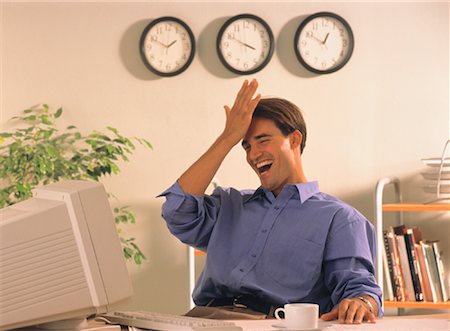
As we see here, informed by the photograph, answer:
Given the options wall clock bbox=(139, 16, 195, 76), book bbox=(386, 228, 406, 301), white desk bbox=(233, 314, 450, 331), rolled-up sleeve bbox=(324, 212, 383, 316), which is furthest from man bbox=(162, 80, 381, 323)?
wall clock bbox=(139, 16, 195, 76)

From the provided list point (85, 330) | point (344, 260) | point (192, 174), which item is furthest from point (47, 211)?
point (344, 260)

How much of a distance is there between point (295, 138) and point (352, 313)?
0.67 m

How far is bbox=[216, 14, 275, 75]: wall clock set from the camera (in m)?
3.84

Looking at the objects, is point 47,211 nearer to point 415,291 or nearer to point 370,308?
point 370,308

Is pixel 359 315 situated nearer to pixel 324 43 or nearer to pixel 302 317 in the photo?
pixel 302 317

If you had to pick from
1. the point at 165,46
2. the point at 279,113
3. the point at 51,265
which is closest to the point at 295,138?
the point at 279,113

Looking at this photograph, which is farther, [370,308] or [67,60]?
[67,60]

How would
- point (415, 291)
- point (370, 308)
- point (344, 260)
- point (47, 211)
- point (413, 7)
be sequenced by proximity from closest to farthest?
point (47, 211), point (370, 308), point (344, 260), point (415, 291), point (413, 7)

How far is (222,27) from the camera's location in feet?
12.6

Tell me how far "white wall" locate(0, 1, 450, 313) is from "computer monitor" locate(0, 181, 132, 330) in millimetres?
2366

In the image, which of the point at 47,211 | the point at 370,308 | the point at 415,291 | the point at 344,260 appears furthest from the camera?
the point at 415,291

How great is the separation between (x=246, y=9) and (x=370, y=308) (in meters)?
2.29

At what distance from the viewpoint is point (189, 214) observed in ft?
7.23

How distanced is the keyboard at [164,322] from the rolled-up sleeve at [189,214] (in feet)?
1.49
